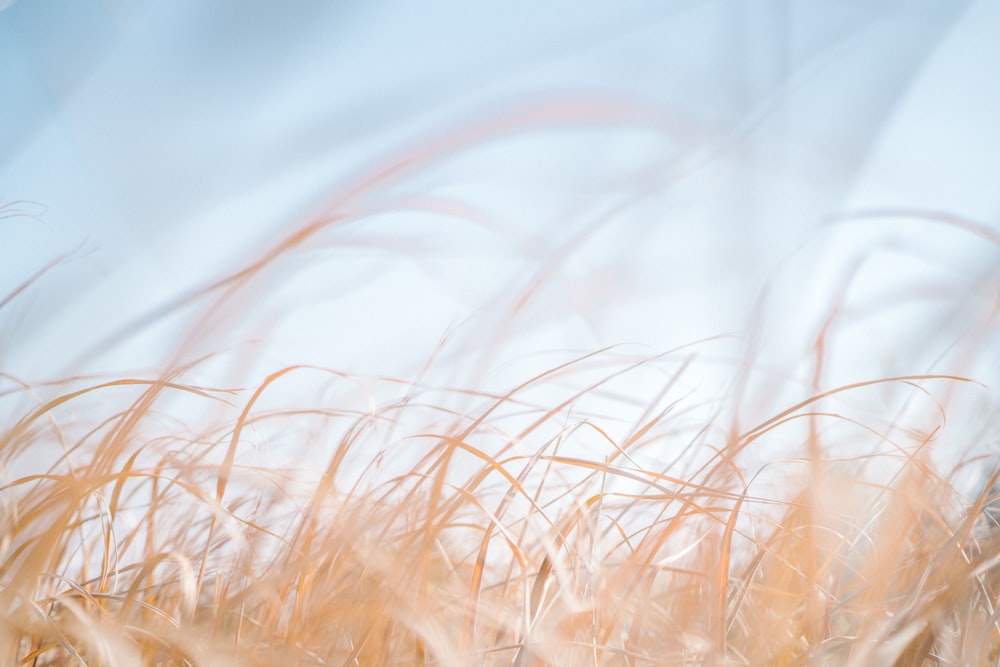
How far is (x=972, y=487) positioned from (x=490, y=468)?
0.36 metres

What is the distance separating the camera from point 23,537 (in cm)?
35

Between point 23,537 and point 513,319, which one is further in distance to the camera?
point 513,319

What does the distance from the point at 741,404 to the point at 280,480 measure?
12.6 inches

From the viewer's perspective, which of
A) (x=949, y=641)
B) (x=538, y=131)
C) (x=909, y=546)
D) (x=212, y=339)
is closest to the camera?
(x=949, y=641)

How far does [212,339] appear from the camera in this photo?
44cm

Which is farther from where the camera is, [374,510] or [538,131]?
[538,131]

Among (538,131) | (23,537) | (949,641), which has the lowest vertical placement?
(23,537)

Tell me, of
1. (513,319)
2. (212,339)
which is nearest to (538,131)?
(513,319)

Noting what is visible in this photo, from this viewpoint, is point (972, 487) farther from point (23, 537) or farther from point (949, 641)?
point (23, 537)

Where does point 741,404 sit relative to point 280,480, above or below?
above

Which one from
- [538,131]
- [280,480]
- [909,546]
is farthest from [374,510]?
[538,131]

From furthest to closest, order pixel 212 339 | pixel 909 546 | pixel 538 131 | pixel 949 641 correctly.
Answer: pixel 538 131 → pixel 212 339 → pixel 909 546 → pixel 949 641

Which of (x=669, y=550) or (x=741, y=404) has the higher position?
(x=741, y=404)

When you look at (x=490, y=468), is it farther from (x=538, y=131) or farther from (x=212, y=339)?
(x=538, y=131)
